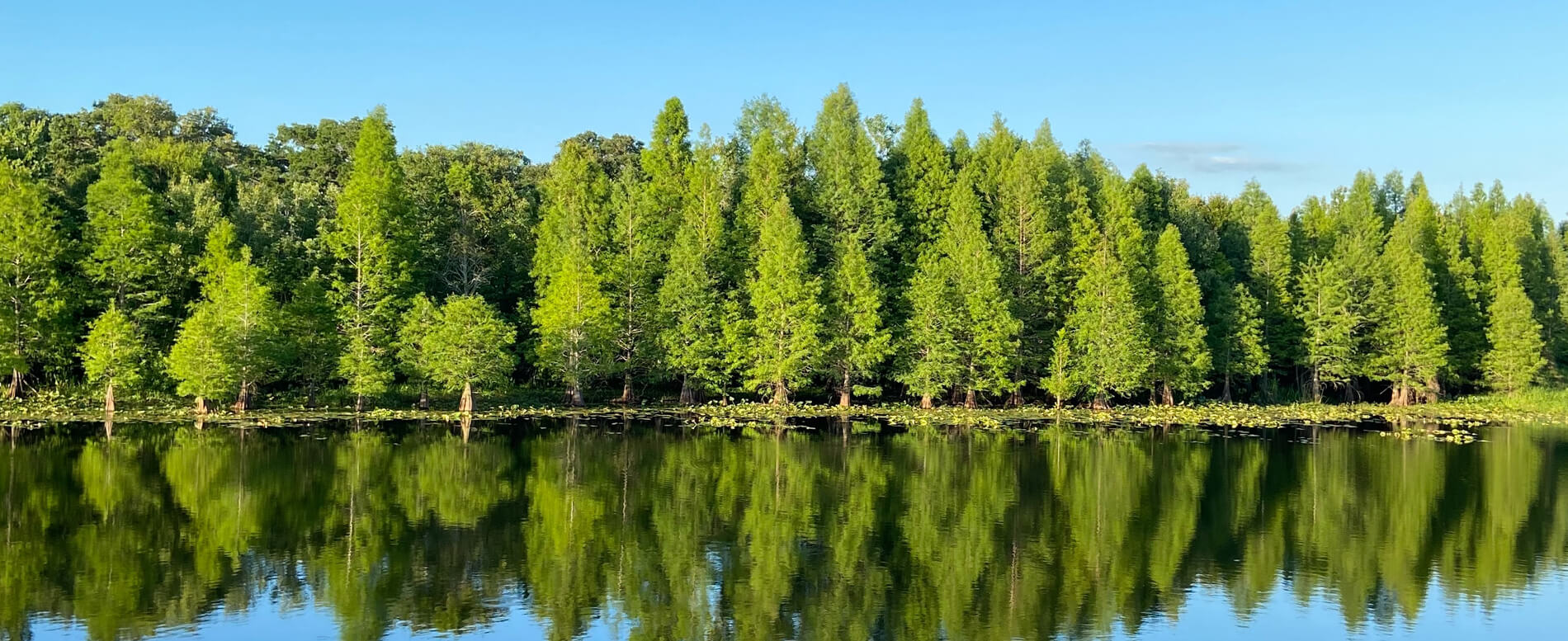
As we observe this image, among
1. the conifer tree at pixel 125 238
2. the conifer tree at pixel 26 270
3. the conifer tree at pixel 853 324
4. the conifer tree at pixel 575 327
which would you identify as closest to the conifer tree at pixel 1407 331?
the conifer tree at pixel 853 324

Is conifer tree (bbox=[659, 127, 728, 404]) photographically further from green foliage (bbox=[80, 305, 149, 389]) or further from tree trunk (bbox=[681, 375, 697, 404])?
green foliage (bbox=[80, 305, 149, 389])

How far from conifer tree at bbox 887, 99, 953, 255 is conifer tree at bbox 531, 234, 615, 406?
1867cm

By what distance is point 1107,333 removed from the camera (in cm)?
6138

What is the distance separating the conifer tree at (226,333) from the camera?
47094 mm

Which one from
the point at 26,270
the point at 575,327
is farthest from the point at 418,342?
the point at 26,270

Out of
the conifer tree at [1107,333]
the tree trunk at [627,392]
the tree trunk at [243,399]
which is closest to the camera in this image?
the tree trunk at [243,399]

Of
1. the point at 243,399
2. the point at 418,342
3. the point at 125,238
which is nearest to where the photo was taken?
the point at 243,399

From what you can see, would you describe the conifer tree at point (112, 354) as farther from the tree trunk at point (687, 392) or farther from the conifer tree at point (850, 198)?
the conifer tree at point (850, 198)

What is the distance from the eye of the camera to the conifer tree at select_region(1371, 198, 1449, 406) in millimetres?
70562

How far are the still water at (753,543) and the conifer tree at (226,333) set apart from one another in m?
7.33

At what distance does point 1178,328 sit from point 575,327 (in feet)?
110

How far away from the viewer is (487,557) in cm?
2189

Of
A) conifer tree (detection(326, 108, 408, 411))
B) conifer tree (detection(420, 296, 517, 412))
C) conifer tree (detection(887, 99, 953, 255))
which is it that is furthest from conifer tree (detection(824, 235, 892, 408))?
conifer tree (detection(326, 108, 408, 411))

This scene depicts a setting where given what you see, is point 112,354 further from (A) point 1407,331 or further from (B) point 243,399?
(A) point 1407,331
